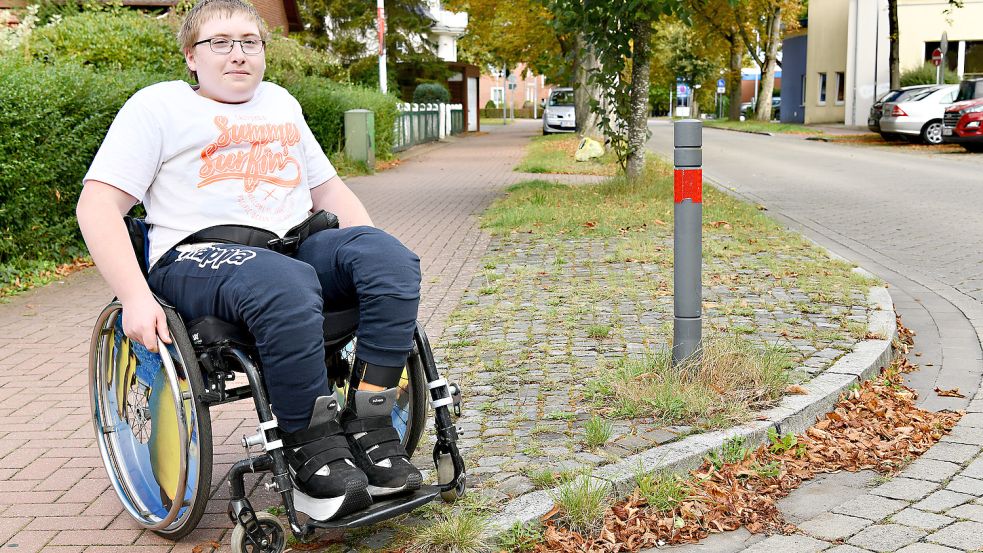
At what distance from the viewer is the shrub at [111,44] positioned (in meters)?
14.1

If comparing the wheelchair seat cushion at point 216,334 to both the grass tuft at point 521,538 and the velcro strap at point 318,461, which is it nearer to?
the velcro strap at point 318,461

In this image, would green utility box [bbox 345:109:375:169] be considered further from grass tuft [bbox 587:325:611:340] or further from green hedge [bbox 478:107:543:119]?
green hedge [bbox 478:107:543:119]

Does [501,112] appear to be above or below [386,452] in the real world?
above

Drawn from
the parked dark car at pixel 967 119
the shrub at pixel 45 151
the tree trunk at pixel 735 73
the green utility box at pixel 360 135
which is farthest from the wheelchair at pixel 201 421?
the tree trunk at pixel 735 73

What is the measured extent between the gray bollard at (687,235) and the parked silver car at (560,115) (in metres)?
33.7

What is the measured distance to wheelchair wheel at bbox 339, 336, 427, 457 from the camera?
3584 millimetres

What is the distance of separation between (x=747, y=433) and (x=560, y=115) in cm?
3486

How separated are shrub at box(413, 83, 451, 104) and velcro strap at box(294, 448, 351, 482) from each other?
3365cm

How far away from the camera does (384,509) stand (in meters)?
3.09

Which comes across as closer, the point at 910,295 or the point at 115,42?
the point at 910,295

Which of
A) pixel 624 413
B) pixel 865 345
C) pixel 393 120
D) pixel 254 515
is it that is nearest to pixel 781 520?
pixel 624 413

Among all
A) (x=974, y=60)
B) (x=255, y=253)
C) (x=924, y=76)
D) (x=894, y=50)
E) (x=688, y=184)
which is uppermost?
(x=974, y=60)

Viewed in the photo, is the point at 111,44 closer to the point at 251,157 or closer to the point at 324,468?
the point at 251,157

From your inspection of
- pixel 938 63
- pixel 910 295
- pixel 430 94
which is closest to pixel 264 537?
pixel 910 295
